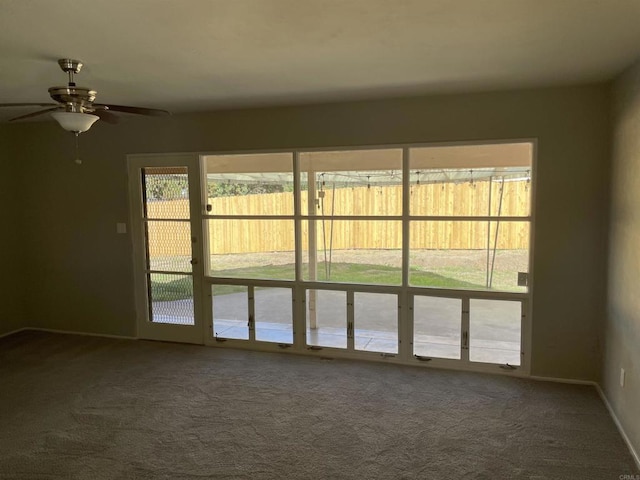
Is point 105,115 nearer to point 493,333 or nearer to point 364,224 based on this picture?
point 364,224

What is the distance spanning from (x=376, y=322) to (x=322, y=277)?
2.25 ft

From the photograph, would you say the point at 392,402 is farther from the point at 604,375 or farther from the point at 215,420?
the point at 604,375

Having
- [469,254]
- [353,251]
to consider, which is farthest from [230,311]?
[469,254]

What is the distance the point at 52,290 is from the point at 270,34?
4.53m

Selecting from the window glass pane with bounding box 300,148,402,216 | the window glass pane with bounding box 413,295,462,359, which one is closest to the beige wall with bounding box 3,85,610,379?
the window glass pane with bounding box 300,148,402,216

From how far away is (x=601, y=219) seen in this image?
3.70m

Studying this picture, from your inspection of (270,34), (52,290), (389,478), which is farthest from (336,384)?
(52,290)

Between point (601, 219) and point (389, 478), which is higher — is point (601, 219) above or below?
above

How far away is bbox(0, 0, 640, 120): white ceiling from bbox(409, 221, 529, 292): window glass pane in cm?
119

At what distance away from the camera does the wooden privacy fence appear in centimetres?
406

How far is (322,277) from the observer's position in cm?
464

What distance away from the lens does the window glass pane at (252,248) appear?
15.5ft

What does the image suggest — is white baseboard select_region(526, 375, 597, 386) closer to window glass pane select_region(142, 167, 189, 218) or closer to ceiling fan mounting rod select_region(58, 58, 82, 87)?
window glass pane select_region(142, 167, 189, 218)

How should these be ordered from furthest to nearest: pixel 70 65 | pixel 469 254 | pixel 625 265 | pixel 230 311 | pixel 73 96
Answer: pixel 230 311 < pixel 469 254 < pixel 625 265 < pixel 70 65 < pixel 73 96
